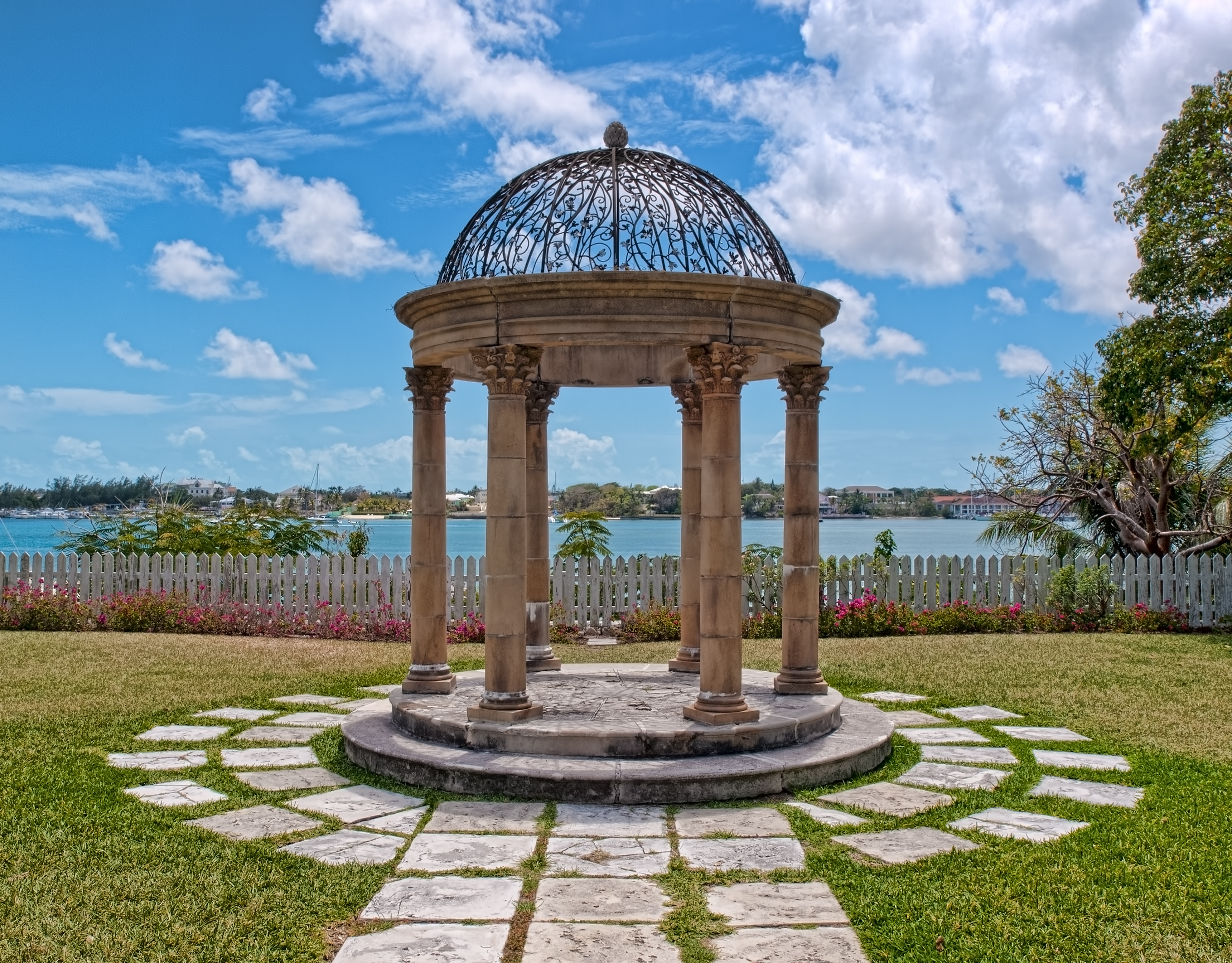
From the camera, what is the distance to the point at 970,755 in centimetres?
912

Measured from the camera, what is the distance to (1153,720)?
10.7 metres

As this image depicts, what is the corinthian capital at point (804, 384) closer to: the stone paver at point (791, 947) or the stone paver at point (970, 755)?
the stone paver at point (970, 755)

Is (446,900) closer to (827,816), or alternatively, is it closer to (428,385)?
(827,816)

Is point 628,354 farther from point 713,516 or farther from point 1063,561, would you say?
point 1063,561

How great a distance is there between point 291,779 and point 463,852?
8.04 feet

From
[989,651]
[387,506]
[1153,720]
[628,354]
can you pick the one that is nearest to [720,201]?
[628,354]

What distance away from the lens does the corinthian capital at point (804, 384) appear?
10.4m

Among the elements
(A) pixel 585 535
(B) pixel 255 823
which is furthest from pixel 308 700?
(A) pixel 585 535

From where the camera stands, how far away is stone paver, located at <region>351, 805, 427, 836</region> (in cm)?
697

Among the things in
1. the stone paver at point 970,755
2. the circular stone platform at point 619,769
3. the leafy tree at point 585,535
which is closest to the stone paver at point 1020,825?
the circular stone platform at point 619,769

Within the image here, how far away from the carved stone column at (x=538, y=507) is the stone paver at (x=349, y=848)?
17.0 feet

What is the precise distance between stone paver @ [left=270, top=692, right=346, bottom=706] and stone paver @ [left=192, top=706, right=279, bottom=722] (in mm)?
409

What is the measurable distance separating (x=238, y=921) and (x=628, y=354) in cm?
790

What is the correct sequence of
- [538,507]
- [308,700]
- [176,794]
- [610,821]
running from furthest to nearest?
[538,507] → [308,700] → [176,794] → [610,821]
